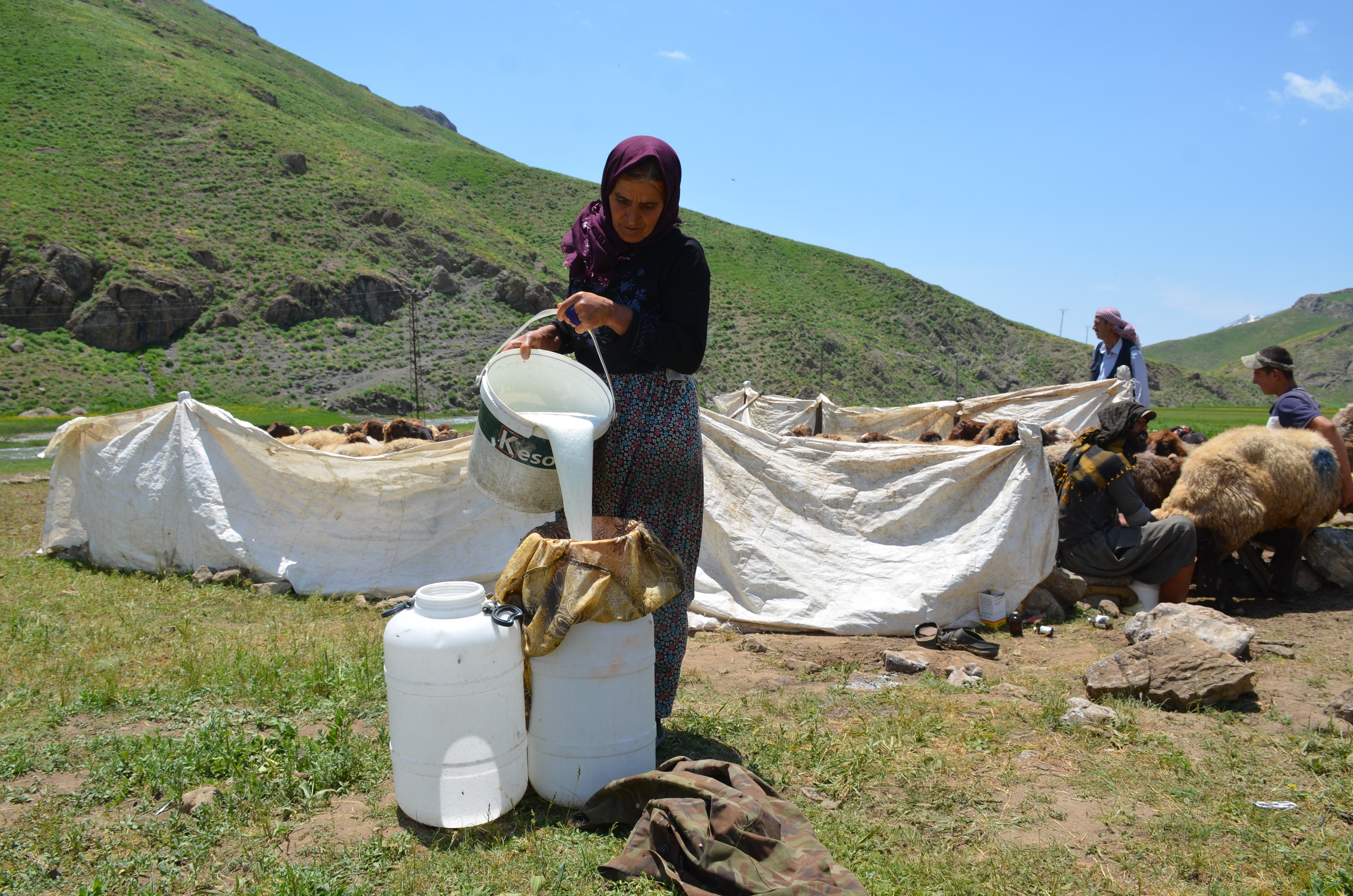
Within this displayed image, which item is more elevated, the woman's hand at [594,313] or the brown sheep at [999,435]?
the woman's hand at [594,313]

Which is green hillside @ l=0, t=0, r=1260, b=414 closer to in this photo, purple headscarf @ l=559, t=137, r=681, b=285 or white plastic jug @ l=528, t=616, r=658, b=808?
purple headscarf @ l=559, t=137, r=681, b=285

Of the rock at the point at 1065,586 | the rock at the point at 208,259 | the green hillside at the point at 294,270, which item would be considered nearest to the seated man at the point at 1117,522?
the rock at the point at 1065,586

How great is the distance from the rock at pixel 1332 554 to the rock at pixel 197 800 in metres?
5.79

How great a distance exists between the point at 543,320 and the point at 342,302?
43119 mm

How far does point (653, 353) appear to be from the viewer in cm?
248

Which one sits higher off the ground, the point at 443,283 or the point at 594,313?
the point at 443,283

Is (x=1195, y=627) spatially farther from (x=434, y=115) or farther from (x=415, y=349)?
(x=434, y=115)

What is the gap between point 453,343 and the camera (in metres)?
42.6

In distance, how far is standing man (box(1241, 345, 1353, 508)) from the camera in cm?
498

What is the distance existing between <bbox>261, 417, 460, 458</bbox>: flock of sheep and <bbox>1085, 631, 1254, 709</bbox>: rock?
→ 13.5 feet

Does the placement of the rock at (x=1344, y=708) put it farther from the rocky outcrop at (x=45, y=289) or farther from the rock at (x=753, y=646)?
the rocky outcrop at (x=45, y=289)

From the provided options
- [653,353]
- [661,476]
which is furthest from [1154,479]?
[653,353]

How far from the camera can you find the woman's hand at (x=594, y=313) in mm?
2348

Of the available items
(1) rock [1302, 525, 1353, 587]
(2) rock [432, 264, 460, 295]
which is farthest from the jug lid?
(2) rock [432, 264, 460, 295]
